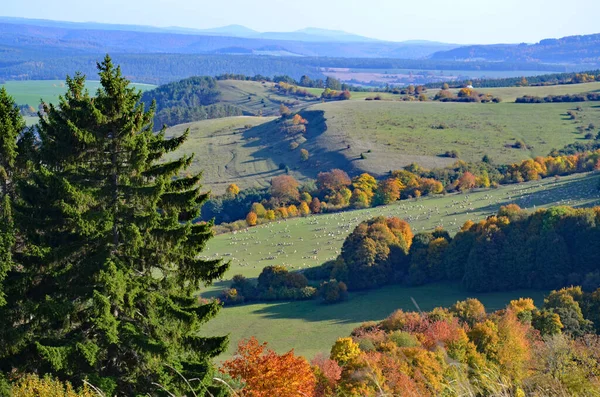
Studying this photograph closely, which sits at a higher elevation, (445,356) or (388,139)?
(445,356)

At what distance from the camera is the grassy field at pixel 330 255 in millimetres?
50219

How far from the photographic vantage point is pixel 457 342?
29672 mm

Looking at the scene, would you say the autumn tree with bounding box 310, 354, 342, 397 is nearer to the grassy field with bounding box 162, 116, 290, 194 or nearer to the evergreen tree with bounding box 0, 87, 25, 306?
the evergreen tree with bounding box 0, 87, 25, 306

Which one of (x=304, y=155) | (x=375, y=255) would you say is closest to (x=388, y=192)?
(x=375, y=255)

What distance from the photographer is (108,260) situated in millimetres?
16125

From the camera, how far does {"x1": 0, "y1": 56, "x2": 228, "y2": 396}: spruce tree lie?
16.5 m

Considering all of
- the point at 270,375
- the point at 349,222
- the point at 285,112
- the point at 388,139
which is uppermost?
the point at 270,375

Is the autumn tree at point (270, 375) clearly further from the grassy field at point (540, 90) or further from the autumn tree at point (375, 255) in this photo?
the grassy field at point (540, 90)

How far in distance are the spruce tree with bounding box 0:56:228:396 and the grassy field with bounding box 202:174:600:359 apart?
23.0 m

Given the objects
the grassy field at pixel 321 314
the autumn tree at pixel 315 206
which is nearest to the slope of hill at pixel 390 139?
the autumn tree at pixel 315 206

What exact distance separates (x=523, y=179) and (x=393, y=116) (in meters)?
48.8

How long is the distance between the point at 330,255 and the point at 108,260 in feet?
180

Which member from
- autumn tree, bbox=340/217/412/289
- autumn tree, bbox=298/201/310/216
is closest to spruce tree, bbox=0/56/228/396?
autumn tree, bbox=340/217/412/289

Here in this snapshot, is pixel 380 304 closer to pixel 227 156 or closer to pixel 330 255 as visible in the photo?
pixel 330 255
